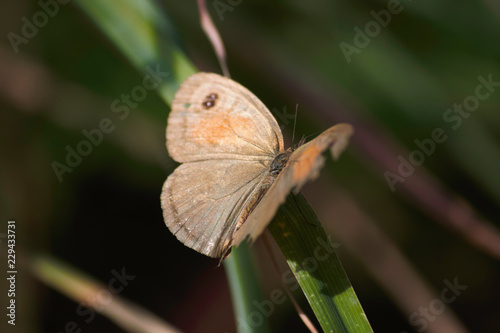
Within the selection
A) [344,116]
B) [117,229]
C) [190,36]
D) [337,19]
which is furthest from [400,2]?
[117,229]

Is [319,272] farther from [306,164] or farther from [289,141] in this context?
[289,141]

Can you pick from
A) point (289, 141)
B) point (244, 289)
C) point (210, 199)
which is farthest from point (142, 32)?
point (289, 141)

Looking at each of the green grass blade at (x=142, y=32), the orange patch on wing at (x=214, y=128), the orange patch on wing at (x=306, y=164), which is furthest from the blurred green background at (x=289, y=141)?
the orange patch on wing at (x=306, y=164)

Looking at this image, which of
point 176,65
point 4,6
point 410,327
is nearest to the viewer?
point 176,65

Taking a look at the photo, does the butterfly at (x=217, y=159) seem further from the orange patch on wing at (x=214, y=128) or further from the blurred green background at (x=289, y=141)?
the blurred green background at (x=289, y=141)

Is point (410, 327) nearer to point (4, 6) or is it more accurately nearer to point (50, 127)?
point (50, 127)

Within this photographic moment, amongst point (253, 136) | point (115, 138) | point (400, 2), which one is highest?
point (400, 2)
